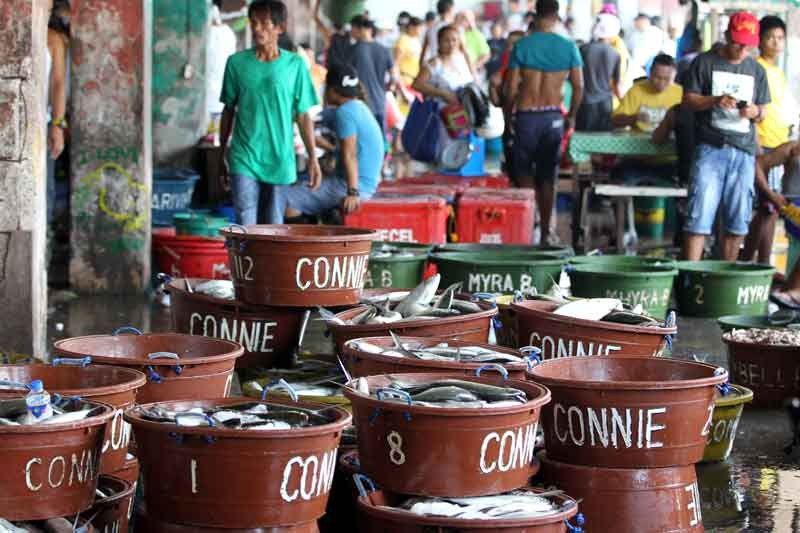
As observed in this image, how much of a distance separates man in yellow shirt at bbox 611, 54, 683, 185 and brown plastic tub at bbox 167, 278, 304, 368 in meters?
7.52

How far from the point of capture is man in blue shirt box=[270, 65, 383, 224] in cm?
1077

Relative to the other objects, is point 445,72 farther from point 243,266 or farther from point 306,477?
point 306,477

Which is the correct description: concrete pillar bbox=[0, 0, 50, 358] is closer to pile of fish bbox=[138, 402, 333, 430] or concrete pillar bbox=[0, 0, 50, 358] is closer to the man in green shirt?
the man in green shirt

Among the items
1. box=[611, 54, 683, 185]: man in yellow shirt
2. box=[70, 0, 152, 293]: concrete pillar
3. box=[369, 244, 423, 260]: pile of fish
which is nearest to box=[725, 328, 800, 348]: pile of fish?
box=[369, 244, 423, 260]: pile of fish

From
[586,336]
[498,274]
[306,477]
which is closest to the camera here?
[306,477]

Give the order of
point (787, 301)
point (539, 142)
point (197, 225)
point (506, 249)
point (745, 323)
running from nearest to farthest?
point (745, 323), point (506, 249), point (787, 301), point (197, 225), point (539, 142)

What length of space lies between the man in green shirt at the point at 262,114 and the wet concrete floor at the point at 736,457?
3.69 feet

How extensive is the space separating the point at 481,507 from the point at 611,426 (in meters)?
0.79

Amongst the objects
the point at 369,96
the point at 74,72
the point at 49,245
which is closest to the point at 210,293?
the point at 74,72

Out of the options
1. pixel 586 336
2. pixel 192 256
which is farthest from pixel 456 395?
pixel 192 256

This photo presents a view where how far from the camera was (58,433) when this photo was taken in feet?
13.5

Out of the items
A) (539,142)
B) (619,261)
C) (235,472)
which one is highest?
(539,142)

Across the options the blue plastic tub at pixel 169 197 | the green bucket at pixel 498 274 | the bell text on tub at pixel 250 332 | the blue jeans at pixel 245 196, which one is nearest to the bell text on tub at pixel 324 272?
the bell text on tub at pixel 250 332

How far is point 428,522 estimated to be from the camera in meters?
4.39
